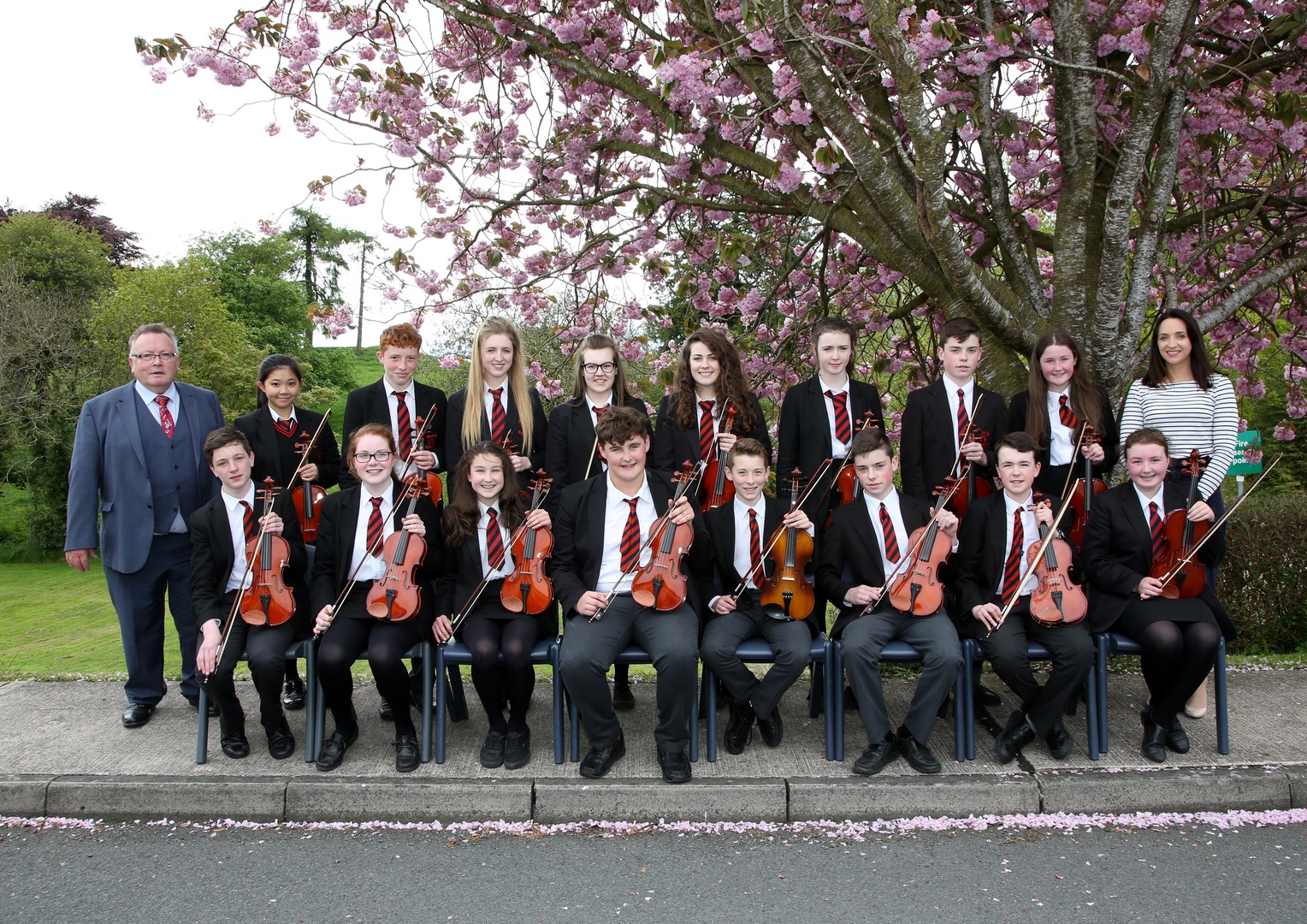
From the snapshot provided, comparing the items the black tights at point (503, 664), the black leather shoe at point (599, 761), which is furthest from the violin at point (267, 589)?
the black leather shoe at point (599, 761)

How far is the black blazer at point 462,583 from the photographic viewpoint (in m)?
3.92

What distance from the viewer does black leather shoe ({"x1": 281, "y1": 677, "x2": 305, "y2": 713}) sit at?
4551 millimetres

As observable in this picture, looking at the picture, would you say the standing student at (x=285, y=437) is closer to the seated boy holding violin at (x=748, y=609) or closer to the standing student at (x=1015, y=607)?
the seated boy holding violin at (x=748, y=609)

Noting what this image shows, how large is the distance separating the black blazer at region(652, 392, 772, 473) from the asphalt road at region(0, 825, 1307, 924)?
171 cm

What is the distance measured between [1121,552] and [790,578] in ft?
4.60

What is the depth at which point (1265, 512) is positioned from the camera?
5797 mm

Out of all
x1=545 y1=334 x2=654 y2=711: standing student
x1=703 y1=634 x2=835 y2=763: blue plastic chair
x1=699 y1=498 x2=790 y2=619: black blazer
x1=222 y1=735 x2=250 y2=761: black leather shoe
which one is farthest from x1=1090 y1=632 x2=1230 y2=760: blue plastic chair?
x1=222 y1=735 x2=250 y2=761: black leather shoe

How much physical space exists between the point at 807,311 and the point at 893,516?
2962 mm

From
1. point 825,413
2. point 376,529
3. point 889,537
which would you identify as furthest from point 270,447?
point 889,537

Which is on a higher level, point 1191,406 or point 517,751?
point 1191,406

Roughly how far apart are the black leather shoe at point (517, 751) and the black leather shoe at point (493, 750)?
18mm

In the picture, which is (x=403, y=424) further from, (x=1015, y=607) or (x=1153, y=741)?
(x=1153, y=741)

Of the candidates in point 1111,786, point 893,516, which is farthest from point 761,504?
point 1111,786

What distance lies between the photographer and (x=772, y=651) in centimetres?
373
